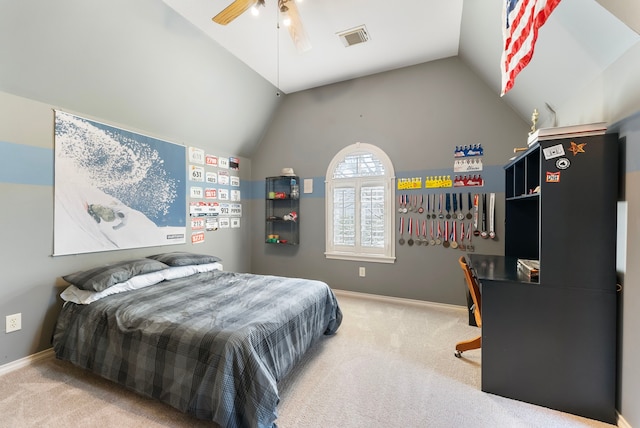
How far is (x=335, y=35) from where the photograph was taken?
2887 millimetres

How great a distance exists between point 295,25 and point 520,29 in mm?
1482

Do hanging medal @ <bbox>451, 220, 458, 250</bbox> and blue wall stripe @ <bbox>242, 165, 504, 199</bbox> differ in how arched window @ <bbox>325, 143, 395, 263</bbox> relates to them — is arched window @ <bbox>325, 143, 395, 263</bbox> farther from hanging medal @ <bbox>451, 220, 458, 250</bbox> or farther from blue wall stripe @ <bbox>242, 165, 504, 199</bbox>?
hanging medal @ <bbox>451, 220, 458, 250</bbox>

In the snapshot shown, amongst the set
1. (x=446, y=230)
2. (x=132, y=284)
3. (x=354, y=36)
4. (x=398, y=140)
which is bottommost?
(x=132, y=284)

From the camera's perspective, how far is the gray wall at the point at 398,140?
3.27 meters

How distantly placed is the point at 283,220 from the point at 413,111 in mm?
2463

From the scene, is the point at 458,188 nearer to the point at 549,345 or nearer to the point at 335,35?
the point at 549,345

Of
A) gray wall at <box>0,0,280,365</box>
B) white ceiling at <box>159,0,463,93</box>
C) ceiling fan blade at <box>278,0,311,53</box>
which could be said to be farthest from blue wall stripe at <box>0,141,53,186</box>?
ceiling fan blade at <box>278,0,311,53</box>

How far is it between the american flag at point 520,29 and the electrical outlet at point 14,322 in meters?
3.91

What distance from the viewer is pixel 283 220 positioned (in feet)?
14.4

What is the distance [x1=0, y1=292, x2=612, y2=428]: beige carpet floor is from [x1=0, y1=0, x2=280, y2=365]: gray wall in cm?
67

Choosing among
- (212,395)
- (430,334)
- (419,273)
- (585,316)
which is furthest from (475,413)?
(419,273)

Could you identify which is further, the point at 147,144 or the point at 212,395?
the point at 147,144

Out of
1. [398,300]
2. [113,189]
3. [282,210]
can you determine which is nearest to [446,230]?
[398,300]

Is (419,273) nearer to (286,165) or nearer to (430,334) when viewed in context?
(430,334)
